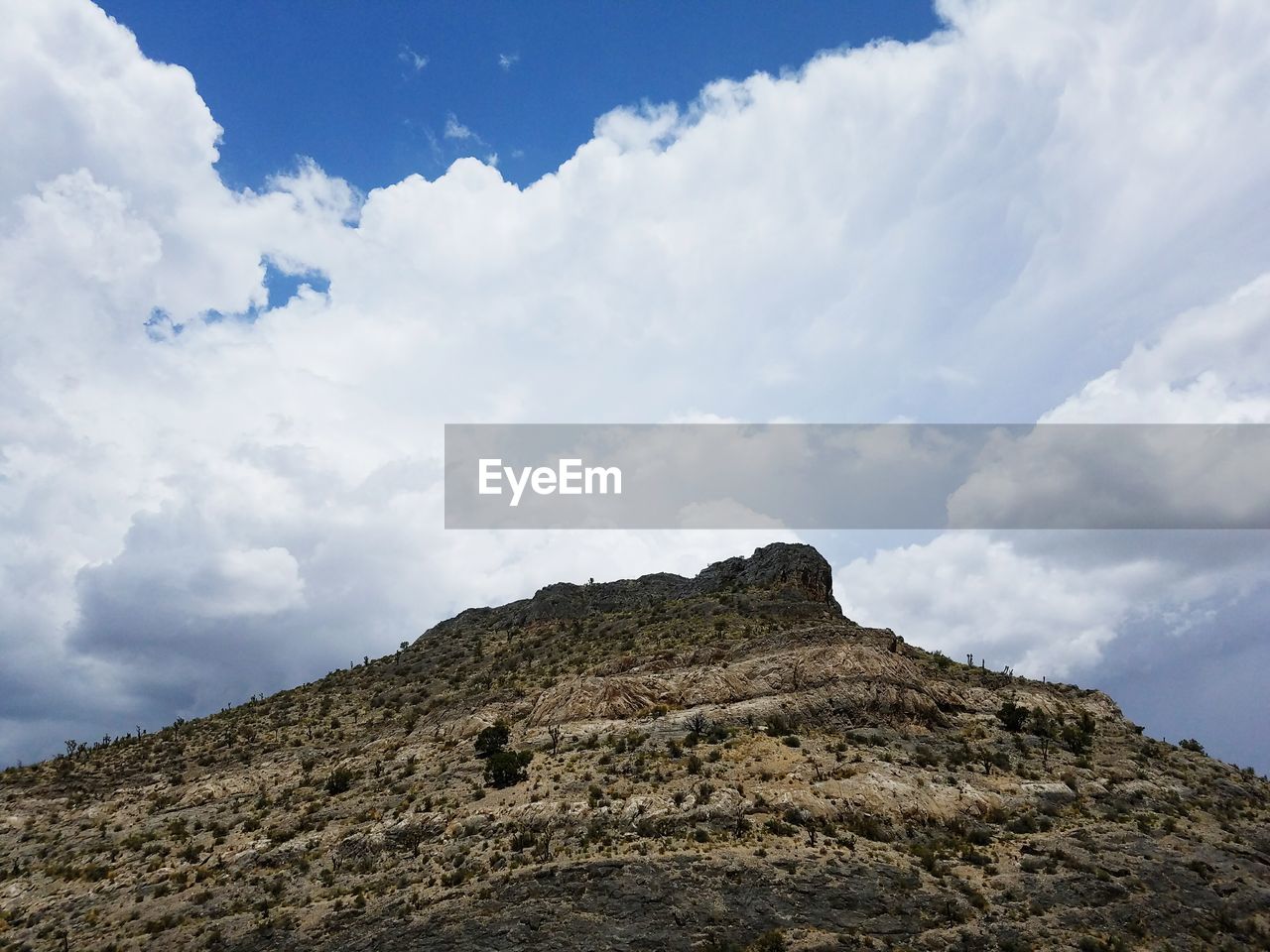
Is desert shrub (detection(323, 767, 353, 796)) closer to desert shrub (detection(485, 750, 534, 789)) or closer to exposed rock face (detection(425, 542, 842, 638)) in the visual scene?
desert shrub (detection(485, 750, 534, 789))

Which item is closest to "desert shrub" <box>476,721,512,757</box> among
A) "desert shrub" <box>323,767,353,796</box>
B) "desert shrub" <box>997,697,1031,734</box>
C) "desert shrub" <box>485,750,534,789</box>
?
"desert shrub" <box>485,750,534,789</box>

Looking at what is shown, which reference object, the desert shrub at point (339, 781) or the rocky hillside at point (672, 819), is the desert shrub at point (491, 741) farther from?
the desert shrub at point (339, 781)

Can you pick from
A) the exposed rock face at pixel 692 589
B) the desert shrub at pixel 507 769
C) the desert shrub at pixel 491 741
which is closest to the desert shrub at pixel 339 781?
the desert shrub at pixel 491 741

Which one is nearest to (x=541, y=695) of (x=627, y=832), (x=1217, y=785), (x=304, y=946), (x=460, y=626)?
(x=627, y=832)

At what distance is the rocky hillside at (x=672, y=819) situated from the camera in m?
29.2

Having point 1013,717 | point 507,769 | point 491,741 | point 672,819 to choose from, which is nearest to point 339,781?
point 491,741

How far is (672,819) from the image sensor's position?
3484 centimetres

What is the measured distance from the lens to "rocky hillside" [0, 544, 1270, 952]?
2922 centimetres

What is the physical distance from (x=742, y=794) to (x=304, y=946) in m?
19.9

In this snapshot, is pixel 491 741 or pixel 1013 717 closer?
pixel 491 741

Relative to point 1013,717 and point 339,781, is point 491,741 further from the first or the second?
point 1013,717

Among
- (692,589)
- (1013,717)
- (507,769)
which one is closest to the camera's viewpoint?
(507,769)

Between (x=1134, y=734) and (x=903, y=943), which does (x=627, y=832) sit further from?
(x=1134, y=734)

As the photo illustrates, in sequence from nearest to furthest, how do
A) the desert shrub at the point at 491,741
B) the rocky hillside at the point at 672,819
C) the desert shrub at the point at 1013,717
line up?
the rocky hillside at the point at 672,819 < the desert shrub at the point at 491,741 < the desert shrub at the point at 1013,717
